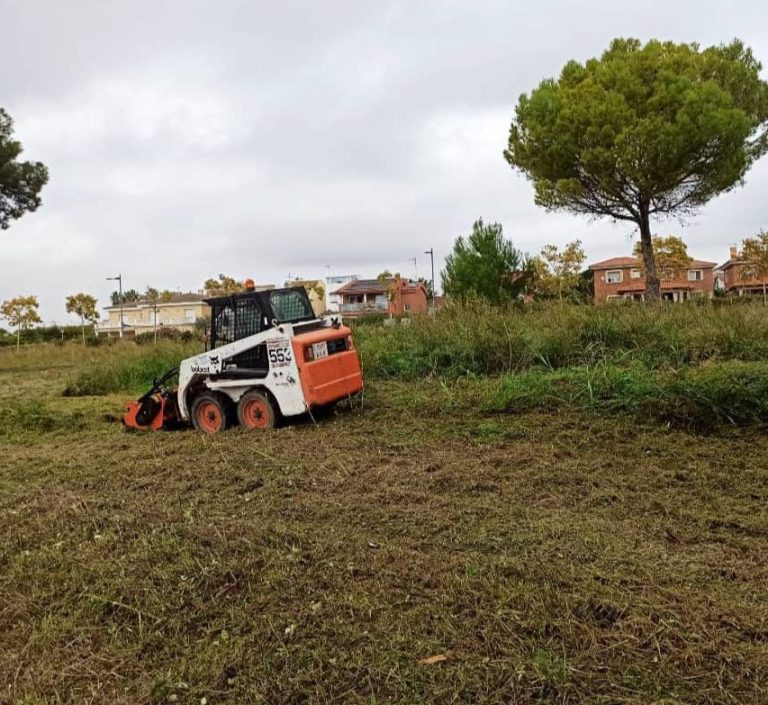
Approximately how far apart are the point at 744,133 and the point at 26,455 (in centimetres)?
1955

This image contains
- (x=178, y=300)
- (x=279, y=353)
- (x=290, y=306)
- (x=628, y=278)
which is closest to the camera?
(x=279, y=353)

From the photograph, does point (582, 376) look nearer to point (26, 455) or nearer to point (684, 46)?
point (26, 455)

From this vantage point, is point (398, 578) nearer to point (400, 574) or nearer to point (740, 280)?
point (400, 574)

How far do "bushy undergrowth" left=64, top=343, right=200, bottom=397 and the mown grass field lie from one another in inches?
315

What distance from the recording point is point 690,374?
666 cm

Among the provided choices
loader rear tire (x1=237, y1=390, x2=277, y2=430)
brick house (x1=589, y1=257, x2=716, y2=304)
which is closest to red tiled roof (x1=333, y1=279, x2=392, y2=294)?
brick house (x1=589, y1=257, x2=716, y2=304)

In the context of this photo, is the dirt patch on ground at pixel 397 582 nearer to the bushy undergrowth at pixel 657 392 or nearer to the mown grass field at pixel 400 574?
the mown grass field at pixel 400 574

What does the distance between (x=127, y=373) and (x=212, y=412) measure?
7225 mm

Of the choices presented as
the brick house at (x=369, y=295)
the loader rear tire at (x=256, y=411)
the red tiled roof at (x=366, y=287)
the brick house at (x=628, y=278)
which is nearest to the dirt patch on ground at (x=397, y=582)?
the loader rear tire at (x=256, y=411)

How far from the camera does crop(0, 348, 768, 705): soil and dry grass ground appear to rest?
227cm

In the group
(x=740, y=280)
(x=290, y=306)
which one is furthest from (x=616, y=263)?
(x=290, y=306)

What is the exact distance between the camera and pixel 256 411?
25.4ft

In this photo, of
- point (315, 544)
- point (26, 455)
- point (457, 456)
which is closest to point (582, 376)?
point (457, 456)

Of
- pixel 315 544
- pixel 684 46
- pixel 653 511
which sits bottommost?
pixel 653 511
